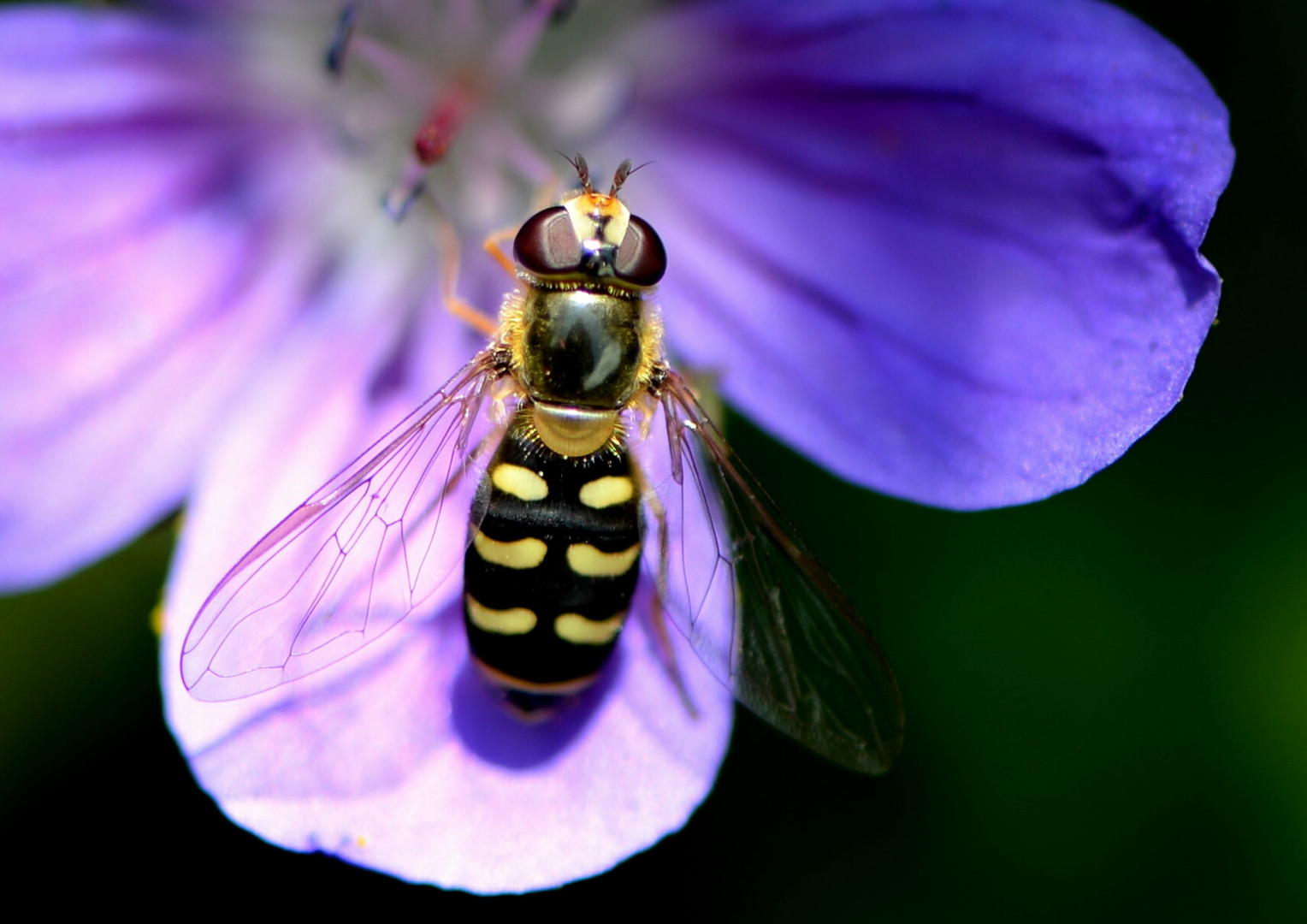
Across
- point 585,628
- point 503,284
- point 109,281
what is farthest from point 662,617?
point 109,281

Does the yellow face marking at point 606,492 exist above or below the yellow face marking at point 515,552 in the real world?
above

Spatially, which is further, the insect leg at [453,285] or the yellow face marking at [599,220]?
the insect leg at [453,285]

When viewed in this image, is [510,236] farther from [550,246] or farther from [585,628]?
[585,628]

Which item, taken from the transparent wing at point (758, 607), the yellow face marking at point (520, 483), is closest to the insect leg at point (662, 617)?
the transparent wing at point (758, 607)

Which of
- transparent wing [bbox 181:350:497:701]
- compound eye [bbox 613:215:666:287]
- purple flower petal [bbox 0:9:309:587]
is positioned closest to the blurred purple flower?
purple flower petal [bbox 0:9:309:587]

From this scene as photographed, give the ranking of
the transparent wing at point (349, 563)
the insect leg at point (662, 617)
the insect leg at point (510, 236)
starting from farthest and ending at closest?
1. the insect leg at point (510, 236)
2. the insect leg at point (662, 617)
3. the transparent wing at point (349, 563)

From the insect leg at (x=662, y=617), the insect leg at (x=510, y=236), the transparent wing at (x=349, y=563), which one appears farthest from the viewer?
the insect leg at (x=510, y=236)

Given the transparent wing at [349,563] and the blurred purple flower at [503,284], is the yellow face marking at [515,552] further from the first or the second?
the blurred purple flower at [503,284]
